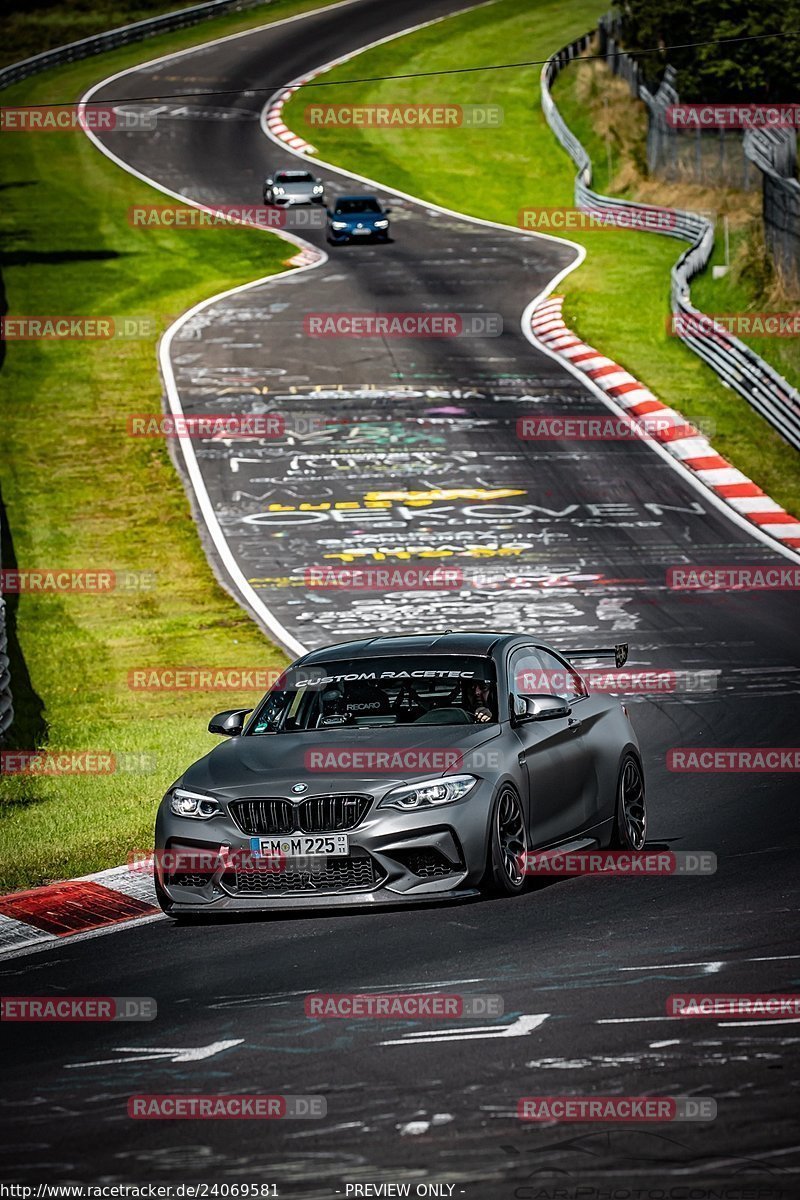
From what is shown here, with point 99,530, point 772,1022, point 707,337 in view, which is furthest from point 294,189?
point 772,1022

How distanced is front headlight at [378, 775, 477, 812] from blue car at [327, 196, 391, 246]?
41.4m

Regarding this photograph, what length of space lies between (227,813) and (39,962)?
1291 mm

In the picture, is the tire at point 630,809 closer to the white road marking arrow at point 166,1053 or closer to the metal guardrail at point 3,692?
the white road marking arrow at point 166,1053

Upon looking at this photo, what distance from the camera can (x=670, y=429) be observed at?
3241cm

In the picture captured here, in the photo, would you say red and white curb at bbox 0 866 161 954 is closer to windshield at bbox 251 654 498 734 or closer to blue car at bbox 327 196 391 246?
windshield at bbox 251 654 498 734

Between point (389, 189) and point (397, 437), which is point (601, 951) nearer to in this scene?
point (397, 437)

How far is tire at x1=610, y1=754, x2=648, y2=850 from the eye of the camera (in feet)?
39.7

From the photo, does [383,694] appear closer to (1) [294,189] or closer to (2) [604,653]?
(2) [604,653]

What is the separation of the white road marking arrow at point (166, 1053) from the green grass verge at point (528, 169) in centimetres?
2168

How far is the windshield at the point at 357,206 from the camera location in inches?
1999

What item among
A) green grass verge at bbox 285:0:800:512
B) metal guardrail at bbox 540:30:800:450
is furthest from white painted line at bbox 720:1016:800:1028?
metal guardrail at bbox 540:30:800:450

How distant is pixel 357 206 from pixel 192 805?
4192 cm

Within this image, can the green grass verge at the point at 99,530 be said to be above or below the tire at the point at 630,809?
below

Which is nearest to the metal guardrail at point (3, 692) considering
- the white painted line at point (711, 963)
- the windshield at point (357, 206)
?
the white painted line at point (711, 963)
